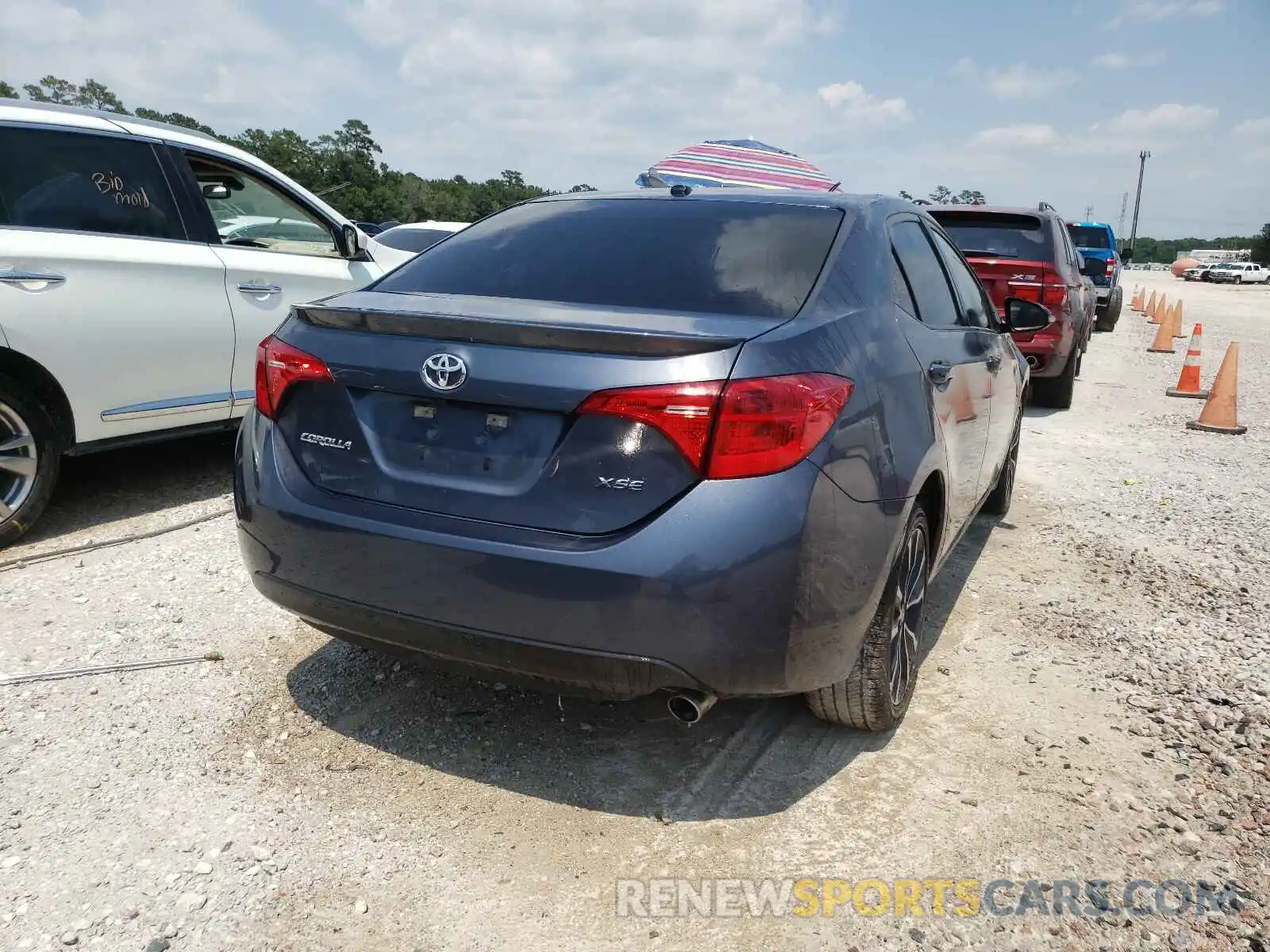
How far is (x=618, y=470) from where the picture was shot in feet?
7.25

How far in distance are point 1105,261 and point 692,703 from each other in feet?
53.9

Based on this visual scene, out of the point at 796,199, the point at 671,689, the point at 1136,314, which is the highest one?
the point at 796,199

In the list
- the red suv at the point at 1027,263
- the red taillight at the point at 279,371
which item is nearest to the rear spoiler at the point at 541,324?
the red taillight at the point at 279,371

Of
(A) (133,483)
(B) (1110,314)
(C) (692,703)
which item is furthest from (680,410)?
(B) (1110,314)

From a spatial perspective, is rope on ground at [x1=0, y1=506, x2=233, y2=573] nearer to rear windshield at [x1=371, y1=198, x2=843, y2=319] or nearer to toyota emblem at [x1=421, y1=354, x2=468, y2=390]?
rear windshield at [x1=371, y1=198, x2=843, y2=319]

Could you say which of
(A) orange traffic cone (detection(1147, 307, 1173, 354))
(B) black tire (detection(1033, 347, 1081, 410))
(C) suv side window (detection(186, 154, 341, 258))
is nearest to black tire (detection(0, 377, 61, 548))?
(C) suv side window (detection(186, 154, 341, 258))

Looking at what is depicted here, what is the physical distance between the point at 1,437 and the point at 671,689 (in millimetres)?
3494

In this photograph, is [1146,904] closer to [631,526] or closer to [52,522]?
[631,526]

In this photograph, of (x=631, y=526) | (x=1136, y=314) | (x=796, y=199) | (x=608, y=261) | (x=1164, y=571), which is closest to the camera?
(x=631, y=526)

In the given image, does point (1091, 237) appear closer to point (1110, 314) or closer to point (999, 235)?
point (1110, 314)

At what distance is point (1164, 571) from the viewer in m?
4.59

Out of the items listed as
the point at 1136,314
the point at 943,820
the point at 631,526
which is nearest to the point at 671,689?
the point at 631,526

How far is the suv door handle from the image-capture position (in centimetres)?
302

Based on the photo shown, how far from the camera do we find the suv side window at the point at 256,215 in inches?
203
